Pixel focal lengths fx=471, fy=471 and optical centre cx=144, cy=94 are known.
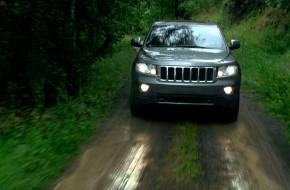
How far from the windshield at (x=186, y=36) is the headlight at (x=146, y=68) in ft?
3.80

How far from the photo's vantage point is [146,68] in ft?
28.4

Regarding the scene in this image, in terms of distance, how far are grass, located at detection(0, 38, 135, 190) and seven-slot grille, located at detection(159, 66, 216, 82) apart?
5.21 ft

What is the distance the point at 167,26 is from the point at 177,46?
92 cm

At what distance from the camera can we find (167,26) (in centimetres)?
1030

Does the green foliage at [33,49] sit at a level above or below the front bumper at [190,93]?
above

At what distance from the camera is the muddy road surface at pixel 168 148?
557 cm

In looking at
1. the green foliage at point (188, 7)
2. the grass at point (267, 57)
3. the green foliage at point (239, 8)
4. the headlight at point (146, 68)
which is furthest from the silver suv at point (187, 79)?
the green foliage at point (239, 8)

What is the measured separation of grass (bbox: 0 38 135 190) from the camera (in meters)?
5.29

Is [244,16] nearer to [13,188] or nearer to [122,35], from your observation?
[122,35]

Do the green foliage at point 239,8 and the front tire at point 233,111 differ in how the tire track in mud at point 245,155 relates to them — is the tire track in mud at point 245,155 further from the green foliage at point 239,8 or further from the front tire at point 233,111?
the green foliage at point 239,8

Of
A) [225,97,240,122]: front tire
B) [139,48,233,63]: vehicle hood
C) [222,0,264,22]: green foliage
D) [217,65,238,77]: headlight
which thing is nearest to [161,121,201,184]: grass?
[225,97,240,122]: front tire

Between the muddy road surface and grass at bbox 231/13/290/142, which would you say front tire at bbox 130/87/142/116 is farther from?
grass at bbox 231/13/290/142

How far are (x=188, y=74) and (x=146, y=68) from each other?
81 cm

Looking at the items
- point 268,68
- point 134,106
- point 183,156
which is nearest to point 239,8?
point 268,68
